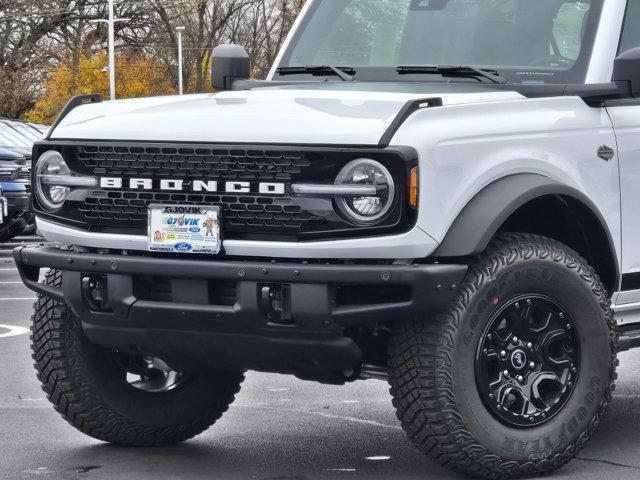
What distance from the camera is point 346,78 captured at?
20.0ft

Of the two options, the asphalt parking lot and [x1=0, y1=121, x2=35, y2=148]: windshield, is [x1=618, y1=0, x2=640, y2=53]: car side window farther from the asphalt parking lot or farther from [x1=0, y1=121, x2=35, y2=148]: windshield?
[x1=0, y1=121, x2=35, y2=148]: windshield

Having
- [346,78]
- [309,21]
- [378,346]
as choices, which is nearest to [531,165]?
[378,346]

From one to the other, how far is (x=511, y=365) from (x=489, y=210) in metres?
0.57

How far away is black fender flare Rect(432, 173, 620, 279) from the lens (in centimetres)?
480

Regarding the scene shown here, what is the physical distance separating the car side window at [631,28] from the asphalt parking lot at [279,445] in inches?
63.9

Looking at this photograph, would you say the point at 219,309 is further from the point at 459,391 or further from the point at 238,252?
the point at 459,391

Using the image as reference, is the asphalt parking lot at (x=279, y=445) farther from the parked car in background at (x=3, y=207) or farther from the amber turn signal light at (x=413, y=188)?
the parked car in background at (x=3, y=207)

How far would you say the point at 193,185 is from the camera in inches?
196

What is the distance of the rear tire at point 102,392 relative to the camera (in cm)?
561

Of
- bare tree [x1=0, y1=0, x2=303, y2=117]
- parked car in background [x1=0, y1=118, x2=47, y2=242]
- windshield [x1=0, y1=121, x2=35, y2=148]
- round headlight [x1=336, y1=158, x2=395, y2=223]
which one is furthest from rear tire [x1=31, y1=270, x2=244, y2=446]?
bare tree [x1=0, y1=0, x2=303, y2=117]

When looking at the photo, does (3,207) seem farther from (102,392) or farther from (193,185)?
(193,185)

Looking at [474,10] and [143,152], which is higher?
[474,10]

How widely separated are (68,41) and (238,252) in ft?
168

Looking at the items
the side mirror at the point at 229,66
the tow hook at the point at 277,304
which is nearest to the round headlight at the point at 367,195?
the tow hook at the point at 277,304
